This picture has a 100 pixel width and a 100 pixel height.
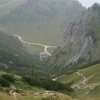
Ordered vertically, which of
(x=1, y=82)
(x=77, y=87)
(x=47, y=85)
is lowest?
(x=77, y=87)

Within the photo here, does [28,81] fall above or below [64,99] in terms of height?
below

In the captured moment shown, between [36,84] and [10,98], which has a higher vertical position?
[10,98]

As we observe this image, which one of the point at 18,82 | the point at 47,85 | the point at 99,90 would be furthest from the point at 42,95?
the point at 99,90

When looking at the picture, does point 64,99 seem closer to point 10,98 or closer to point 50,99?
point 50,99

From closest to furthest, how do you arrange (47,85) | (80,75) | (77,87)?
(47,85) → (77,87) → (80,75)

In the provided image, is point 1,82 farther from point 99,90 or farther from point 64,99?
point 99,90

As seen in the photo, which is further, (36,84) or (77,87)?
(77,87)

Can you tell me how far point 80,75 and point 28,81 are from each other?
97.4m

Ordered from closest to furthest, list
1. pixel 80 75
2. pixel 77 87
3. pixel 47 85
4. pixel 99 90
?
pixel 47 85 < pixel 99 90 < pixel 77 87 < pixel 80 75

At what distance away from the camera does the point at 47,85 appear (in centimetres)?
10562

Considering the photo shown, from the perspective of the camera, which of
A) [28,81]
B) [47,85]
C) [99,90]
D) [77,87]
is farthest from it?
[77,87]

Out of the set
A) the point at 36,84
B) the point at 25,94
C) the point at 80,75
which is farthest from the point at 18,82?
the point at 80,75

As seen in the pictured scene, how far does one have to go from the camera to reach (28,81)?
98.9 m

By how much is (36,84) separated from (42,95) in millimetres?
63570
